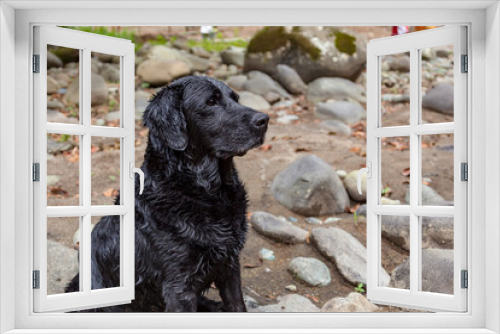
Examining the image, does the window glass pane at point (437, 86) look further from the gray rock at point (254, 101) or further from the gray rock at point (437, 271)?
the gray rock at point (437, 271)

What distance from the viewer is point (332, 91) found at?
658 cm

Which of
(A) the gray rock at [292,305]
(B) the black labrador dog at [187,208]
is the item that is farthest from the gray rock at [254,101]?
(B) the black labrador dog at [187,208]

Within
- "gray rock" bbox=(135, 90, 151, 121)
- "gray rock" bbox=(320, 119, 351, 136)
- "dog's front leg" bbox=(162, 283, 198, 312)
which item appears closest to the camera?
"dog's front leg" bbox=(162, 283, 198, 312)

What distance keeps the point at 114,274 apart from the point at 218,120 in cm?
100

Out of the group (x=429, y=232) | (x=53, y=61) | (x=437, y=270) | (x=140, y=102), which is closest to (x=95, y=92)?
(x=140, y=102)

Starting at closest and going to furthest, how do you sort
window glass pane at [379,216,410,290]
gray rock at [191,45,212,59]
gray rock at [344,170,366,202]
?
window glass pane at [379,216,410,290], gray rock at [344,170,366,202], gray rock at [191,45,212,59]

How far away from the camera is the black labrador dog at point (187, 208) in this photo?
8.12 feet

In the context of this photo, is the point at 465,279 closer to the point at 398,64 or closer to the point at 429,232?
the point at 429,232

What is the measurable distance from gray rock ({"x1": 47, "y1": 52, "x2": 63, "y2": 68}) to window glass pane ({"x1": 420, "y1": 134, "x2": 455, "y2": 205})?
16.1ft

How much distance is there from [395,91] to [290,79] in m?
1.58

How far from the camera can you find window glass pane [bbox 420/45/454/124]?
6.00 meters

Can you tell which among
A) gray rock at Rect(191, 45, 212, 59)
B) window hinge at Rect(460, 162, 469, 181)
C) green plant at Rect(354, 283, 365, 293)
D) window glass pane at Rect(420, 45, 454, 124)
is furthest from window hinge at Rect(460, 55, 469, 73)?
gray rock at Rect(191, 45, 212, 59)

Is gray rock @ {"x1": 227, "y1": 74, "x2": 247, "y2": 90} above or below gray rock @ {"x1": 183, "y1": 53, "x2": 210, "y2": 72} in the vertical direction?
below

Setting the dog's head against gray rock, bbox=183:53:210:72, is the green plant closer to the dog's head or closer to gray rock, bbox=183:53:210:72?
the dog's head
